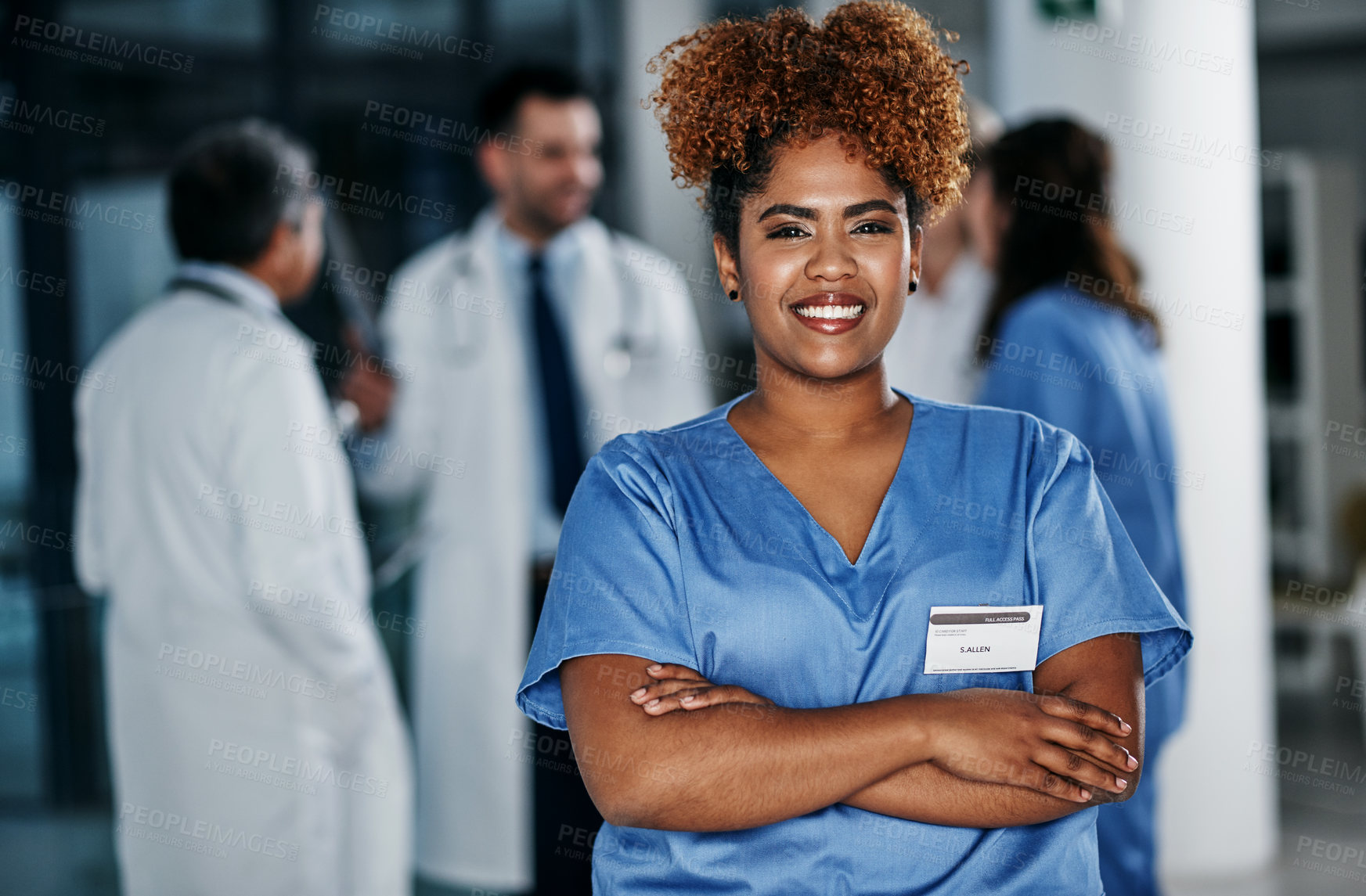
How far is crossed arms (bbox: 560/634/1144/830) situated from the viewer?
1.02 metres

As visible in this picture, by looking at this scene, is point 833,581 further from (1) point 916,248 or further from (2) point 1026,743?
(1) point 916,248

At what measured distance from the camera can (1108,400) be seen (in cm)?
212

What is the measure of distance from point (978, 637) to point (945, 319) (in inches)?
91.3

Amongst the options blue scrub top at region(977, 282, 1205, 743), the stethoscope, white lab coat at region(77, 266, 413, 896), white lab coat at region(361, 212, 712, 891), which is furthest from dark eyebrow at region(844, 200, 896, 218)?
the stethoscope

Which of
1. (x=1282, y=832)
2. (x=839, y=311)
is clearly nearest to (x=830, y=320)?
(x=839, y=311)

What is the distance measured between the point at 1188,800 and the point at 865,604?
7.51 ft

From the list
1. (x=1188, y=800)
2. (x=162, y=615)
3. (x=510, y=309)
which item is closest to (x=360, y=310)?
(x=510, y=309)

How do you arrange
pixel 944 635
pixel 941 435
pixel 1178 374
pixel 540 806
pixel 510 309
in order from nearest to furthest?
pixel 944 635 → pixel 941 435 → pixel 540 806 → pixel 510 309 → pixel 1178 374

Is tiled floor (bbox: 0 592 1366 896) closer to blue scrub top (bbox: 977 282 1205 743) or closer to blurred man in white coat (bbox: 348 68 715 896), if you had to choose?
blurred man in white coat (bbox: 348 68 715 896)

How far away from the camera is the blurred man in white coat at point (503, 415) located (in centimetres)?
263

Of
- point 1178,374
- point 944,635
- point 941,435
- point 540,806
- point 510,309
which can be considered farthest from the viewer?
point 1178,374

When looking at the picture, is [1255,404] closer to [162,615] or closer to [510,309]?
[510,309]

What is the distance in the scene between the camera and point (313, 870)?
217 cm

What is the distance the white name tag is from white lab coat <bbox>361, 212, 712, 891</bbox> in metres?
1.61
